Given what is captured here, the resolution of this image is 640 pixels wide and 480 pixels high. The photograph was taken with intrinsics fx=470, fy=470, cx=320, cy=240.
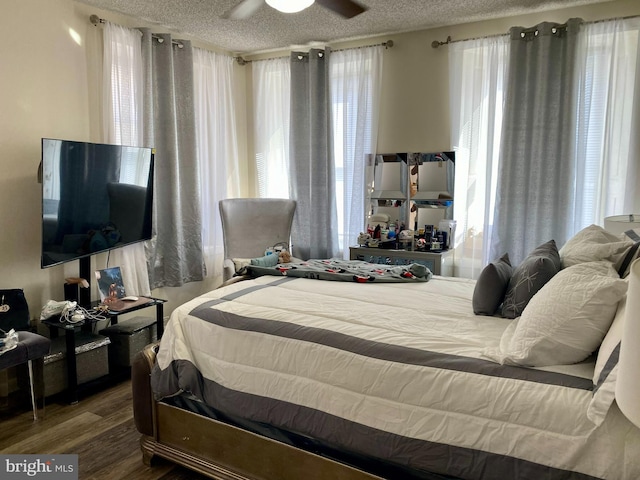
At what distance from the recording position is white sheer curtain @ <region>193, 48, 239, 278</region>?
4332 millimetres

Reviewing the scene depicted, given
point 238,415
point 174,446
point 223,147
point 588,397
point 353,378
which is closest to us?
point 588,397

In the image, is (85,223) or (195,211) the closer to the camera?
(85,223)

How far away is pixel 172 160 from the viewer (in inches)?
152

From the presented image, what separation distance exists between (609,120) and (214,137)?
3.26 metres

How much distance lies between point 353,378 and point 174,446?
3.33 ft

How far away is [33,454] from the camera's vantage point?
90.9 inches

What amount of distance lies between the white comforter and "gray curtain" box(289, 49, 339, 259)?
194 centimetres

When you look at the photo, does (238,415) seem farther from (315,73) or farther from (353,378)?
(315,73)

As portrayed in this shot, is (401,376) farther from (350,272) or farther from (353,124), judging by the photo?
(353,124)

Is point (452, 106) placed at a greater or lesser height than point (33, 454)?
greater

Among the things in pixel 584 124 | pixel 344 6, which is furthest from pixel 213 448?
pixel 584 124

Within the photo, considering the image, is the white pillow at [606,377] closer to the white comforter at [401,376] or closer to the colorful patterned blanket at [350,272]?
the white comforter at [401,376]

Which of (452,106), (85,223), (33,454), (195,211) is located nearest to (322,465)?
(33,454)

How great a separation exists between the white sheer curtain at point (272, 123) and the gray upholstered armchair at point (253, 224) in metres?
0.39
